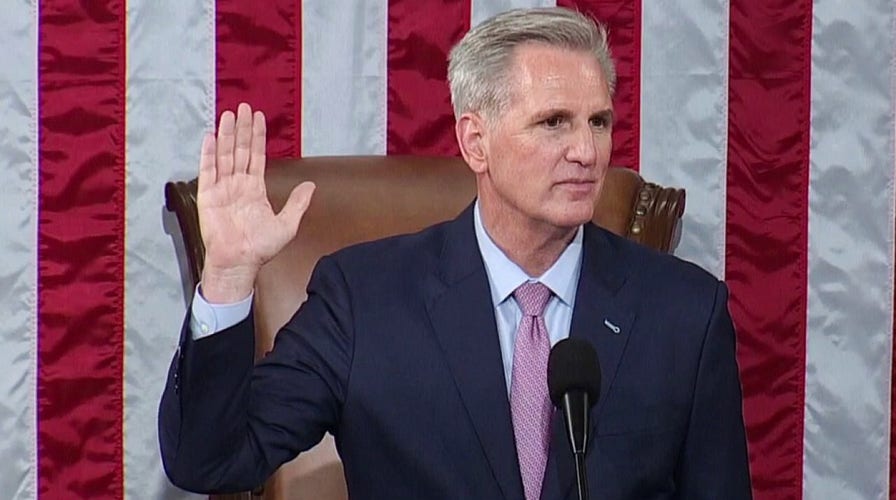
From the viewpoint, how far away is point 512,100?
6.85 feet

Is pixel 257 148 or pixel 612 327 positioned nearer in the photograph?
pixel 257 148

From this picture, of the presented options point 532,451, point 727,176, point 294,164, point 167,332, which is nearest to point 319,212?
Answer: point 294,164

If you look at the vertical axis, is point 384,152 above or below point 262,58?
below

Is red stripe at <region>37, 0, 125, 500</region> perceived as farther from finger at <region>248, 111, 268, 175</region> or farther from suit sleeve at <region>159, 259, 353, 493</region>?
finger at <region>248, 111, 268, 175</region>

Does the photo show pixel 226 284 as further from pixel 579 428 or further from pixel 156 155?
pixel 156 155

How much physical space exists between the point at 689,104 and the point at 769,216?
0.24m

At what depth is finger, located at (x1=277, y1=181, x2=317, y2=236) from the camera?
1874mm

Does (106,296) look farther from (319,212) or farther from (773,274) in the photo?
(773,274)

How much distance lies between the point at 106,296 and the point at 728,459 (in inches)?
41.3

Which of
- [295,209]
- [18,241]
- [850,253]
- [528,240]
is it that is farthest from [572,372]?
[850,253]

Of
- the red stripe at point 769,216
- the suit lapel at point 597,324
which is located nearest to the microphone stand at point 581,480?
the suit lapel at point 597,324

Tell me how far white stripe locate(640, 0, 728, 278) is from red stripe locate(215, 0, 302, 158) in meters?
0.59

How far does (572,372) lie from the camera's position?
163cm

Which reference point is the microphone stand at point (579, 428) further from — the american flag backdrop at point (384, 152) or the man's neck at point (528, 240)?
the american flag backdrop at point (384, 152)
